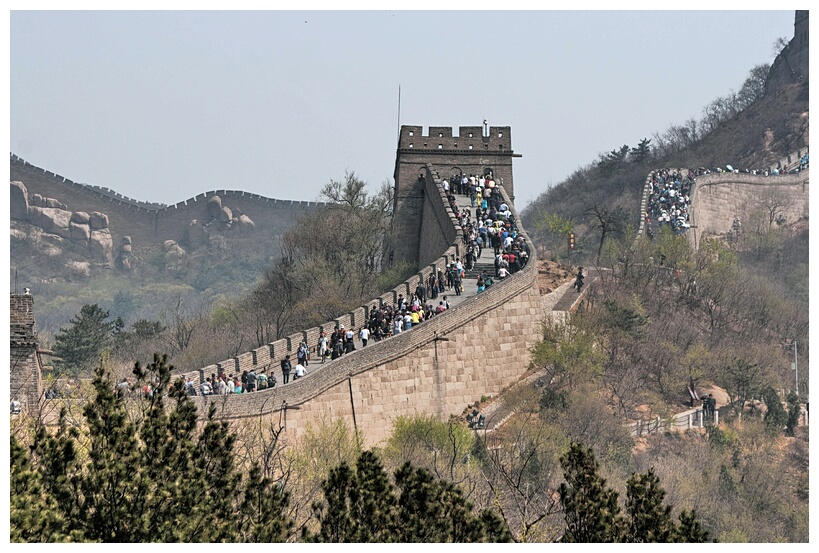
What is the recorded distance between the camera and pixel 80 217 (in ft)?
325

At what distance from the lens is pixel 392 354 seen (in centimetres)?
3869

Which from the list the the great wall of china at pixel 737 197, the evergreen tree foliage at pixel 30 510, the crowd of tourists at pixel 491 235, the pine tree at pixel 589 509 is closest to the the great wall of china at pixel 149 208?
the the great wall of china at pixel 737 197

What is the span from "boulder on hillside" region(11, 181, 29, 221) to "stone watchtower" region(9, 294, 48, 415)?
215 ft

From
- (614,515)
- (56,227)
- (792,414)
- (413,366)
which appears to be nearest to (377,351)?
(413,366)

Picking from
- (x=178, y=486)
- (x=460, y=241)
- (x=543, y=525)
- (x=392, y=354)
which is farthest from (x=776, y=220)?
(x=178, y=486)

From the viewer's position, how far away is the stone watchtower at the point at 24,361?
32156mm

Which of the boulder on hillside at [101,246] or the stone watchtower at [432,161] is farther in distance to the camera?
the boulder on hillside at [101,246]

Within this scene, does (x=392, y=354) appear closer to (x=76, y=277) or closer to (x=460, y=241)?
(x=460, y=241)

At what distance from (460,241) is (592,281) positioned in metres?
7.13

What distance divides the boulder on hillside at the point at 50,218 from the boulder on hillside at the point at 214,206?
797 cm

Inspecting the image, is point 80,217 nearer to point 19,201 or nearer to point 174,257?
point 19,201

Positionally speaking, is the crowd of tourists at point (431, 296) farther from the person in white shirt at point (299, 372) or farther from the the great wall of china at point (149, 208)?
the the great wall of china at point (149, 208)

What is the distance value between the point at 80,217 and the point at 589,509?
7876cm

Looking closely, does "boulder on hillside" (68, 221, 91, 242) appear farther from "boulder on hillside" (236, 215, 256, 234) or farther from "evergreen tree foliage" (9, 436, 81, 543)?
"evergreen tree foliage" (9, 436, 81, 543)
